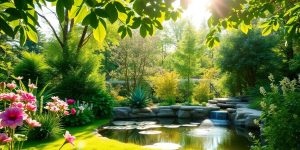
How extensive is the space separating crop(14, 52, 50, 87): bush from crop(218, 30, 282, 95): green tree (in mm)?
9812

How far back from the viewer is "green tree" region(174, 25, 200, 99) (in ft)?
62.0

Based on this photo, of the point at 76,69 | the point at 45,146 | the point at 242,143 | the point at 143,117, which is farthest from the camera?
the point at 143,117

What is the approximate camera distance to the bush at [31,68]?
453 inches

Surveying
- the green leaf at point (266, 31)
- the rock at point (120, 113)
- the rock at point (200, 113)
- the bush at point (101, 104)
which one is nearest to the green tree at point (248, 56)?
the rock at point (200, 113)

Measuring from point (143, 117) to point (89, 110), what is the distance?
3.70 meters

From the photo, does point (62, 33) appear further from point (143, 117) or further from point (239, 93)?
point (239, 93)

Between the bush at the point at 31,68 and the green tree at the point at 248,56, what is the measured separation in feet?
32.2

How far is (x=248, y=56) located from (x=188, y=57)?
13.0 feet

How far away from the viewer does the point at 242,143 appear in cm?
849

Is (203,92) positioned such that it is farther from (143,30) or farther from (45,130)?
(143,30)

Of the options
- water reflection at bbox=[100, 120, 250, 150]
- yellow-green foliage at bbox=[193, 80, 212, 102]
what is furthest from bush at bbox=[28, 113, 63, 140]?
yellow-green foliage at bbox=[193, 80, 212, 102]

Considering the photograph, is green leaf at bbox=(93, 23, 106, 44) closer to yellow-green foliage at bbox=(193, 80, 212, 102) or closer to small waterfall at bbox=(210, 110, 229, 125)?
small waterfall at bbox=(210, 110, 229, 125)

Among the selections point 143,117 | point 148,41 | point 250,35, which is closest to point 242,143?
point 143,117

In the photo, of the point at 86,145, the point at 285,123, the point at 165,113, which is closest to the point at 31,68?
the point at 86,145
